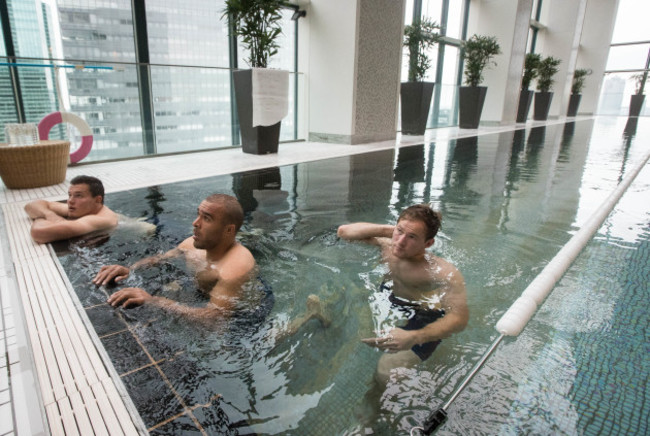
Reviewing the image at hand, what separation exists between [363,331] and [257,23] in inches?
221

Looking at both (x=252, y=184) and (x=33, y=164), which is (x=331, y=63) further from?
(x=33, y=164)

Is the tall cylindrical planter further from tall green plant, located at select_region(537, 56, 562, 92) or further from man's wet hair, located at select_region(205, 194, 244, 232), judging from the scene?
man's wet hair, located at select_region(205, 194, 244, 232)

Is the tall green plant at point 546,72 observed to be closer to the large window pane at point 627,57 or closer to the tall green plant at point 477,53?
the tall green plant at point 477,53

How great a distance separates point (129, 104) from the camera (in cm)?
599

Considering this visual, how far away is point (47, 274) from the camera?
2.21 m

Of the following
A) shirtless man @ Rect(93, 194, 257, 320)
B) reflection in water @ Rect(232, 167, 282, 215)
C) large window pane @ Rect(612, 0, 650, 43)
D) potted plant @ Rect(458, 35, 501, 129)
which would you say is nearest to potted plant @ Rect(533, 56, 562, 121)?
potted plant @ Rect(458, 35, 501, 129)

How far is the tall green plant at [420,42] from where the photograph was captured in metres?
9.74

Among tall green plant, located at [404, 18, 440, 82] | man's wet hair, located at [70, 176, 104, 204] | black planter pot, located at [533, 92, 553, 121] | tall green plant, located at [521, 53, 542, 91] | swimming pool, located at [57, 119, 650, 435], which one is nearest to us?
swimming pool, located at [57, 119, 650, 435]

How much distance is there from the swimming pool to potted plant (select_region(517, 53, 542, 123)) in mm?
12848

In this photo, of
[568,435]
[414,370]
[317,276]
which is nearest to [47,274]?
[317,276]

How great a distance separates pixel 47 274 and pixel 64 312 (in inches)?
20.9

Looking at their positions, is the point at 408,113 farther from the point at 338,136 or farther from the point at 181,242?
the point at 181,242

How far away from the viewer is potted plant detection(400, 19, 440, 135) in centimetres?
978

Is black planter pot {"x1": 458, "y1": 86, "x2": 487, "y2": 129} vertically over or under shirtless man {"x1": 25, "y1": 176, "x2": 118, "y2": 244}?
over
